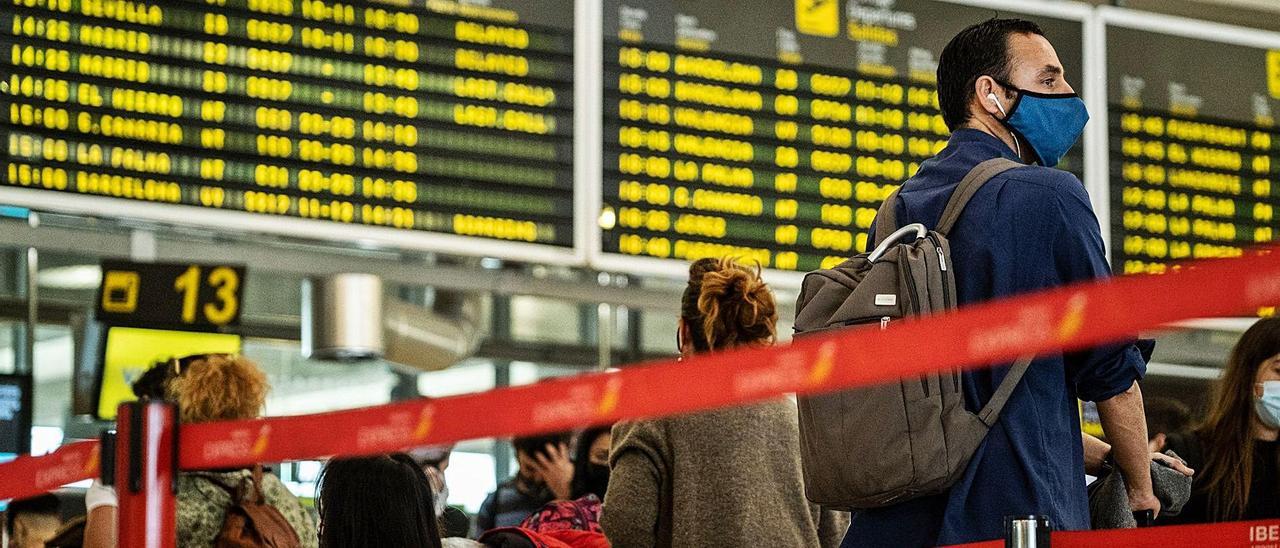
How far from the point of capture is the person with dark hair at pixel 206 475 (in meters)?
4.17

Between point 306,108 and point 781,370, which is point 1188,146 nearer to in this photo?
point 306,108

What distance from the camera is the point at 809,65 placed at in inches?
250

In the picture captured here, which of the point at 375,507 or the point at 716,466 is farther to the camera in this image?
the point at 716,466

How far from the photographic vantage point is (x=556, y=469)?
5688mm

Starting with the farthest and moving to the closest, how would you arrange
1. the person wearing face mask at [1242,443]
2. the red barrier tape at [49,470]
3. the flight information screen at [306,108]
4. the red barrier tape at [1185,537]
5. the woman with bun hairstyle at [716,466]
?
1. the flight information screen at [306,108]
2. the person wearing face mask at [1242,443]
3. the woman with bun hairstyle at [716,466]
4. the red barrier tape at [49,470]
5. the red barrier tape at [1185,537]

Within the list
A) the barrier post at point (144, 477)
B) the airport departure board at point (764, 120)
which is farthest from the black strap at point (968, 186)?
the airport departure board at point (764, 120)

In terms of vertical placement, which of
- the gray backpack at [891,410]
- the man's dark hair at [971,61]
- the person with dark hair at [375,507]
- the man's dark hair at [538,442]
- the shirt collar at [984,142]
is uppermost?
the man's dark hair at [971,61]

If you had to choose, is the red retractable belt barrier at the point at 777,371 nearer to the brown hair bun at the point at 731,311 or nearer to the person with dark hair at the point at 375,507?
the person with dark hair at the point at 375,507

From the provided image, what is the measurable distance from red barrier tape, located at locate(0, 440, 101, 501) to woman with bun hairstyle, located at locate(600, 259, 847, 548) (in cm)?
105

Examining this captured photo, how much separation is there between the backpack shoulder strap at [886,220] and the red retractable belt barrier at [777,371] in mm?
499

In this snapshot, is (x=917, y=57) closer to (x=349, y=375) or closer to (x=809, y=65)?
(x=809, y=65)

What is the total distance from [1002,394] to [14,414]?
→ 352 centimetres

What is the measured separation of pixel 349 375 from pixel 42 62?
1.59 metres

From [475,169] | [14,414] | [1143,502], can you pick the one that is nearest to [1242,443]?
[1143,502]
